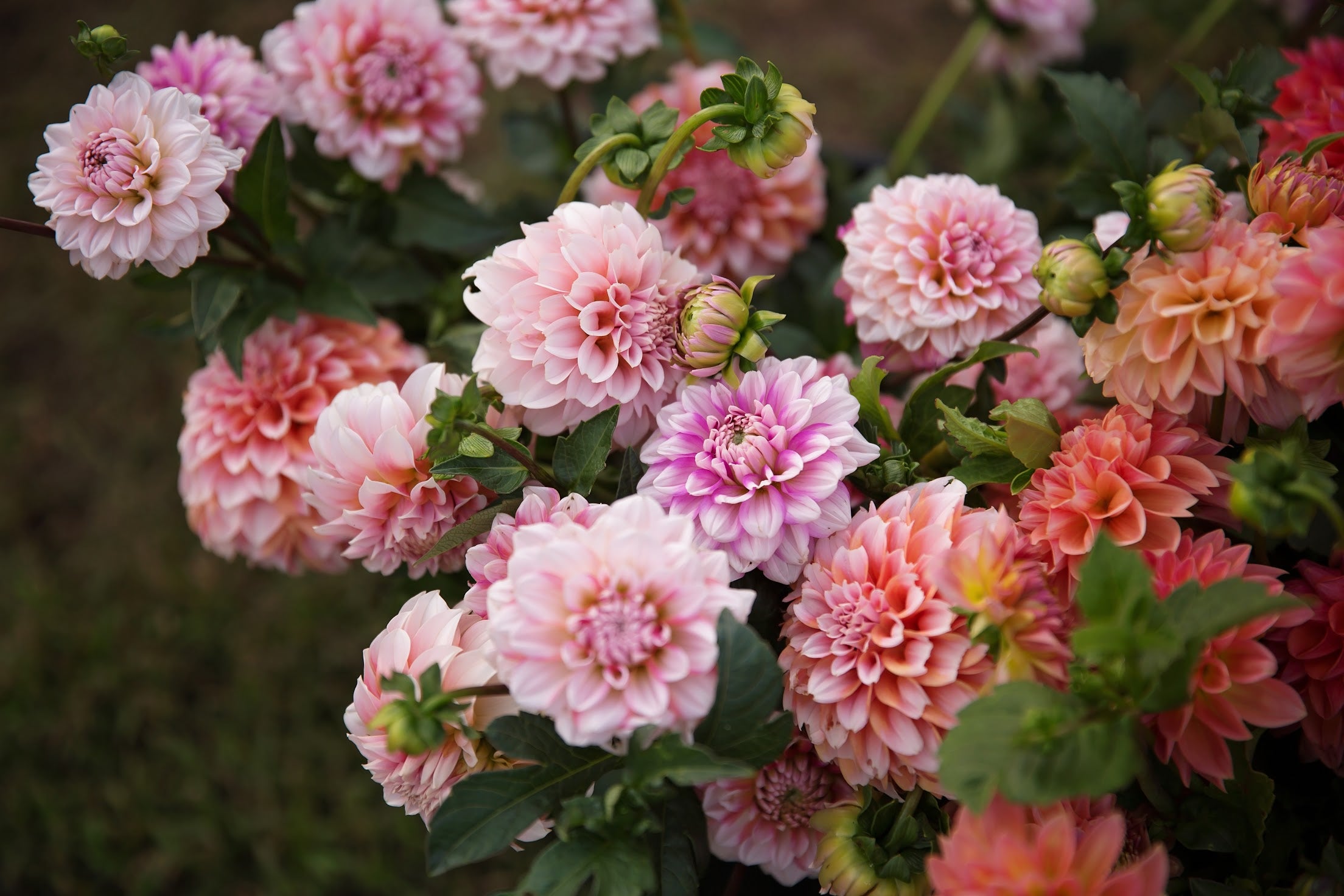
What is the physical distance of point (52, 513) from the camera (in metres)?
1.16


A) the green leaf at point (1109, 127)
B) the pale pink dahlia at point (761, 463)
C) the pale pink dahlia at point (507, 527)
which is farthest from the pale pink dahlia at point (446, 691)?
the green leaf at point (1109, 127)

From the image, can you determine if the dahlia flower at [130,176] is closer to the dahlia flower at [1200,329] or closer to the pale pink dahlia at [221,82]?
the pale pink dahlia at [221,82]

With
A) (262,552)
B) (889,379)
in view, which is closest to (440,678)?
(262,552)

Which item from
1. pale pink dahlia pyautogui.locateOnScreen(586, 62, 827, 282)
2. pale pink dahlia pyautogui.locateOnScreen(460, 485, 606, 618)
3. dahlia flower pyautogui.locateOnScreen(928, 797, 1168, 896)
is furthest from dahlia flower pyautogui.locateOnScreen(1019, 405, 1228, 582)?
pale pink dahlia pyautogui.locateOnScreen(586, 62, 827, 282)

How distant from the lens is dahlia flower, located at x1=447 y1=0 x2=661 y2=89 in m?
0.68

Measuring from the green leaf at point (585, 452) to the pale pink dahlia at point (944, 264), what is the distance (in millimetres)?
182

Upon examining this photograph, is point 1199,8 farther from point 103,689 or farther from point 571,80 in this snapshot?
point 103,689

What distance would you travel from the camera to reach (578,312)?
0.50 m

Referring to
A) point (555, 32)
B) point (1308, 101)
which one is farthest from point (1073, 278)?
point (555, 32)

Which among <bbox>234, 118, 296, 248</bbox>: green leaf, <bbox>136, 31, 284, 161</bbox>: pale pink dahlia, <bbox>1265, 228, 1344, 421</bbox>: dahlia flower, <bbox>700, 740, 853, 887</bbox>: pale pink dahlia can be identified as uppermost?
<bbox>1265, 228, 1344, 421</bbox>: dahlia flower

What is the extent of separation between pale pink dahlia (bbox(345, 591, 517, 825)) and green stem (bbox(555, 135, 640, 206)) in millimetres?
250

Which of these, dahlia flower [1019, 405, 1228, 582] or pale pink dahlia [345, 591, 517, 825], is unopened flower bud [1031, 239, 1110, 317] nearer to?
dahlia flower [1019, 405, 1228, 582]

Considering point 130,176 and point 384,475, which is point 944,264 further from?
point 130,176

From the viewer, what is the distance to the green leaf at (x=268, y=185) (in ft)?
2.04
